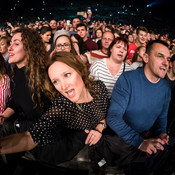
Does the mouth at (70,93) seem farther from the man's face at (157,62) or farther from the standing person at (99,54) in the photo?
the standing person at (99,54)

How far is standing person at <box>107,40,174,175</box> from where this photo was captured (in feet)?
4.09

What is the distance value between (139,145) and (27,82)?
1450mm

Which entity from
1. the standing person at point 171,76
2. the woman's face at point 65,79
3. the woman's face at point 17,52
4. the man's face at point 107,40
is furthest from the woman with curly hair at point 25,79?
the standing person at point 171,76

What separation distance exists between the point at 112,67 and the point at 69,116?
1342mm

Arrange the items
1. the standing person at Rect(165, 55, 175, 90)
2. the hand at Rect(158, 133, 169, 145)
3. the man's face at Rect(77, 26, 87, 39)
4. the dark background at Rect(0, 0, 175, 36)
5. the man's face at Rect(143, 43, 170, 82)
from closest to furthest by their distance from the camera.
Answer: the hand at Rect(158, 133, 169, 145)
the man's face at Rect(143, 43, 170, 82)
the standing person at Rect(165, 55, 175, 90)
the man's face at Rect(77, 26, 87, 39)
the dark background at Rect(0, 0, 175, 36)

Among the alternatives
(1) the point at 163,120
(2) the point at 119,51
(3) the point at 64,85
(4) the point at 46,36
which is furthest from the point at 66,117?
(4) the point at 46,36

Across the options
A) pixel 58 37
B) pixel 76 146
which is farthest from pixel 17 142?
pixel 58 37

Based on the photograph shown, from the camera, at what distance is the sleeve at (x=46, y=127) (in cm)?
103

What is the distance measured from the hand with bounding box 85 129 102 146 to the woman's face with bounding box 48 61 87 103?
1.06 feet

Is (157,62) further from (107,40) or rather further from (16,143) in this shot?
(107,40)

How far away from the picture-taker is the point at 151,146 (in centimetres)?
112

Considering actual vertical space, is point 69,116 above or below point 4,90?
below

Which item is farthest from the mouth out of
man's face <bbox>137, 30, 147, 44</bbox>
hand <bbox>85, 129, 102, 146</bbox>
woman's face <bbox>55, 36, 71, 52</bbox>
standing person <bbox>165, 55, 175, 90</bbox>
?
man's face <bbox>137, 30, 147, 44</bbox>

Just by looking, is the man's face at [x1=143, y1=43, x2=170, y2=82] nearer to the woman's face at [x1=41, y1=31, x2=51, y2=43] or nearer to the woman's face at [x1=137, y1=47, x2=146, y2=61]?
the woman's face at [x1=137, y1=47, x2=146, y2=61]
